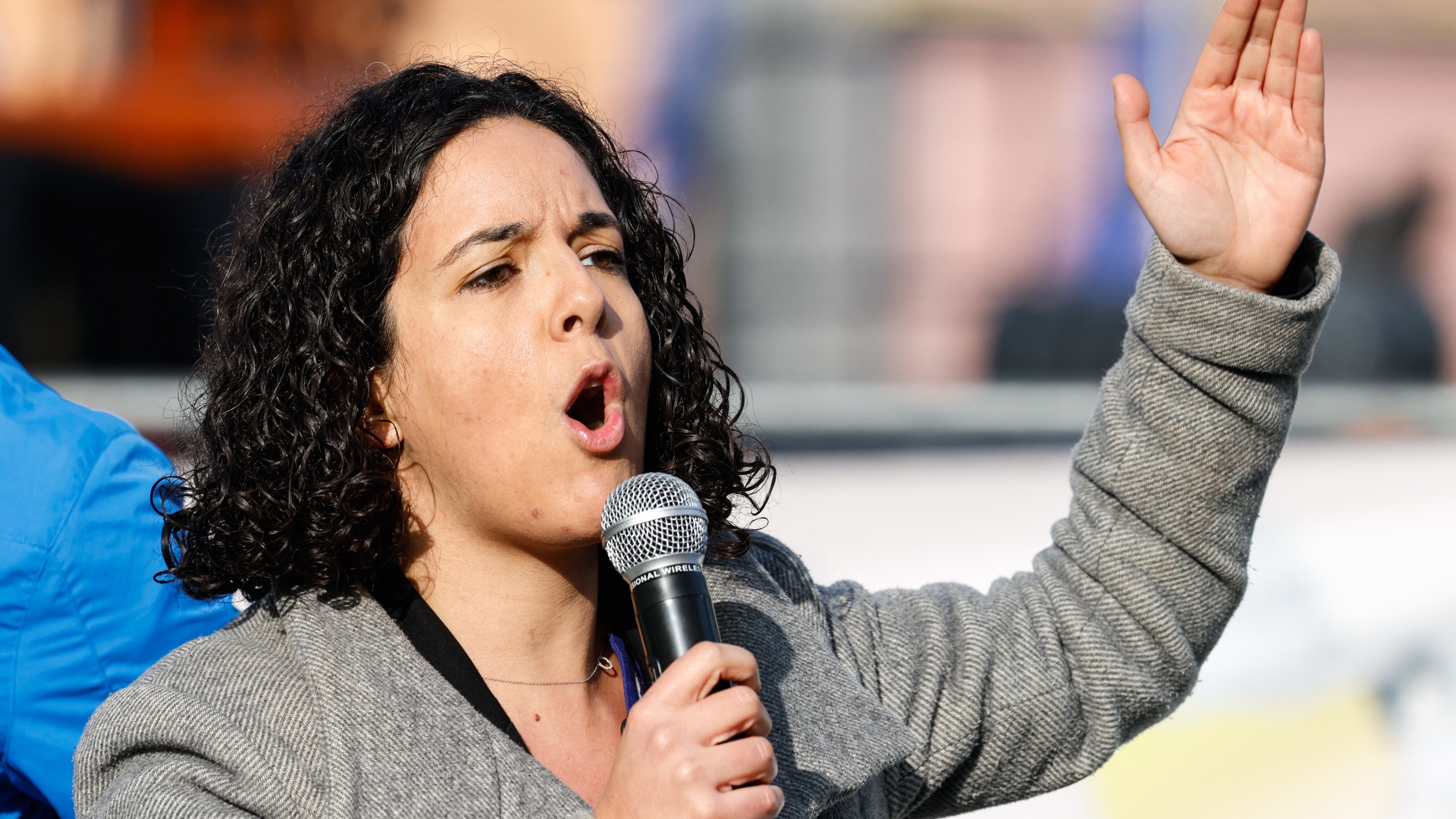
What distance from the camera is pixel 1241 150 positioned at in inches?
71.8

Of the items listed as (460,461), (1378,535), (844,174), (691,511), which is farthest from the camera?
(844,174)

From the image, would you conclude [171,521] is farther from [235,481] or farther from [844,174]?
[844,174]

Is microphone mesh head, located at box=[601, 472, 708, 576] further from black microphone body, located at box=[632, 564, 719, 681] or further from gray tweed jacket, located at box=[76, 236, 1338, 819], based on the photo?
gray tweed jacket, located at box=[76, 236, 1338, 819]

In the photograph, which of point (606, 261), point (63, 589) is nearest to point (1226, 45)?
point (606, 261)

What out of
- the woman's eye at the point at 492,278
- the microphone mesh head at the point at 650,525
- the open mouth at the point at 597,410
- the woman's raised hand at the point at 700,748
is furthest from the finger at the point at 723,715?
the woman's eye at the point at 492,278

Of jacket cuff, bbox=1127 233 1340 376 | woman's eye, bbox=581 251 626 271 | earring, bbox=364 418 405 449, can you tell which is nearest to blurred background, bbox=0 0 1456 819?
jacket cuff, bbox=1127 233 1340 376

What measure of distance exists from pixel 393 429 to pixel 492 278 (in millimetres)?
251

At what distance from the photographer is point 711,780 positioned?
118 cm

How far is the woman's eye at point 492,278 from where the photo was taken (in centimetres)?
159

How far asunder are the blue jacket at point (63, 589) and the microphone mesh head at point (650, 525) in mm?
731

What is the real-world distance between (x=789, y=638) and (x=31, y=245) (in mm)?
4479

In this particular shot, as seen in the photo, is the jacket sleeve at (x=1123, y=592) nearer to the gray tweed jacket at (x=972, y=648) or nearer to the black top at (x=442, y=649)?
the gray tweed jacket at (x=972, y=648)

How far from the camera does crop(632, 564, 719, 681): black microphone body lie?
128 cm

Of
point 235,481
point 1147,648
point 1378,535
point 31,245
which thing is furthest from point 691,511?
point 31,245
